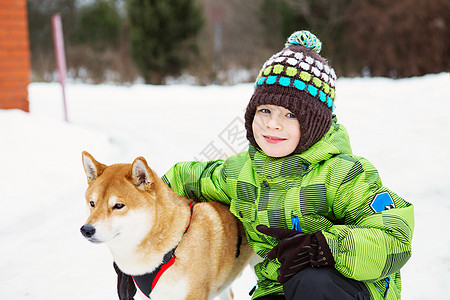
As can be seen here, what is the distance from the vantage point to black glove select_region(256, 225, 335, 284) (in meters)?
1.60

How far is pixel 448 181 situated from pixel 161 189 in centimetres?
326

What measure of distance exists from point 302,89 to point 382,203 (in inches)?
23.8

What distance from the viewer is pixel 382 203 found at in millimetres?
1657

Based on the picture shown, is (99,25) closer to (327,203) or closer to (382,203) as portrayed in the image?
(327,203)

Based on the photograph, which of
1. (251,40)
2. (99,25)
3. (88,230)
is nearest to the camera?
(88,230)

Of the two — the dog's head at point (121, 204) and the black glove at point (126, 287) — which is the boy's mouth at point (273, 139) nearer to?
the dog's head at point (121, 204)

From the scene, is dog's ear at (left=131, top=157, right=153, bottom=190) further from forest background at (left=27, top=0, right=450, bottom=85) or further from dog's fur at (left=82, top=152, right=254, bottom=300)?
forest background at (left=27, top=0, right=450, bottom=85)

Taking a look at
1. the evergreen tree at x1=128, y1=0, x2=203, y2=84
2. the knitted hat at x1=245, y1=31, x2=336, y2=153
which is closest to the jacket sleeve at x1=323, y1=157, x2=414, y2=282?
the knitted hat at x1=245, y1=31, x2=336, y2=153

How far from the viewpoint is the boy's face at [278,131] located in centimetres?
186

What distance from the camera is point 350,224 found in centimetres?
177

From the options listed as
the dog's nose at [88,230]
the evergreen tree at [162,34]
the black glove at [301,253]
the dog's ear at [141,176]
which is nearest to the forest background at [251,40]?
the evergreen tree at [162,34]

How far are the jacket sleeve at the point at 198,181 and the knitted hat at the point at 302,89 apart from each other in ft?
1.71

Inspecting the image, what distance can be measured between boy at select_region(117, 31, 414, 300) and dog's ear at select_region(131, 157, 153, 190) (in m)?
0.44

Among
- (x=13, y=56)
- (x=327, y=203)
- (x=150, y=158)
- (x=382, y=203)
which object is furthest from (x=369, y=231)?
(x=13, y=56)
